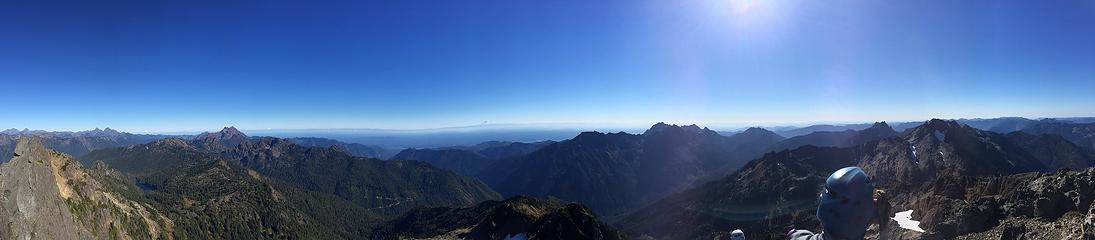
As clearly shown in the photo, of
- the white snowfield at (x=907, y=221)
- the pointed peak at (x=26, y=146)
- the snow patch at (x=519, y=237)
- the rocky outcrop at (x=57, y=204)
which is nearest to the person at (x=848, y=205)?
the white snowfield at (x=907, y=221)

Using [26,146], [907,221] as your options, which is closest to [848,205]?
[907,221]

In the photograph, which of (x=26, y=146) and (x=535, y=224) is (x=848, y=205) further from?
(x=26, y=146)

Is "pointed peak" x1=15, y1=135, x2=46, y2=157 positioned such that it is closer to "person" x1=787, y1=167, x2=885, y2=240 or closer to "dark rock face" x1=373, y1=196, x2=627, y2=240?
"dark rock face" x1=373, y1=196, x2=627, y2=240

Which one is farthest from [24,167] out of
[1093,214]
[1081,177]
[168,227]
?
[1081,177]

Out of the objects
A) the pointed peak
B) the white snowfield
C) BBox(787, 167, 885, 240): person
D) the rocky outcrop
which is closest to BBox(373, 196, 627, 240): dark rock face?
the white snowfield

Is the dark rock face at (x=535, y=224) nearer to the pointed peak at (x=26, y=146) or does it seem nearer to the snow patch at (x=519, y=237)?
the snow patch at (x=519, y=237)

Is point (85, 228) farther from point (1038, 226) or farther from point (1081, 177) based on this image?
point (1081, 177)

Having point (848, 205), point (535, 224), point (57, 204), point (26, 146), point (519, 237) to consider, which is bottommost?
point (519, 237)

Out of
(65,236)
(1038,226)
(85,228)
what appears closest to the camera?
(1038,226)
